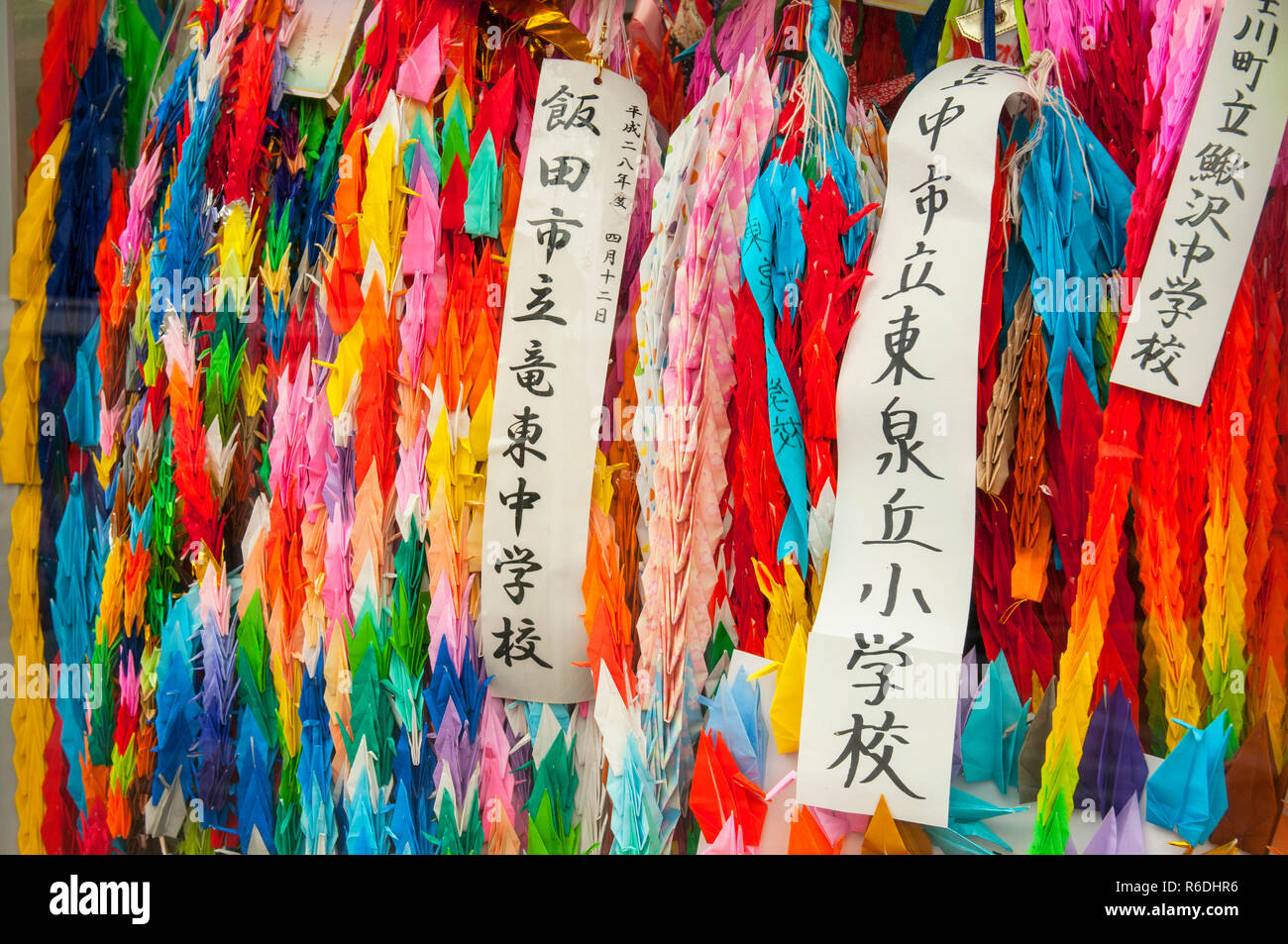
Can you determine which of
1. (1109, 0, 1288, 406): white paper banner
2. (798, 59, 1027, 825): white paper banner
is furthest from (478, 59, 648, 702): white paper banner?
(1109, 0, 1288, 406): white paper banner

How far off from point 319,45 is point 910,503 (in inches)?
38.7

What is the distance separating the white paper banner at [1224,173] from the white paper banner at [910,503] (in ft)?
0.64

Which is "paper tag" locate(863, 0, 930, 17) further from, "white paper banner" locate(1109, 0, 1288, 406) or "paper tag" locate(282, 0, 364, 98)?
"paper tag" locate(282, 0, 364, 98)

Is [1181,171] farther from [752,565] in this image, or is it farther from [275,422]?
[275,422]

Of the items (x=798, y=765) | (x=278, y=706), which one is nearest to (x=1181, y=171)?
(x=798, y=765)

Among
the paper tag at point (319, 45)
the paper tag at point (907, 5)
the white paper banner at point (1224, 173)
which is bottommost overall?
the white paper banner at point (1224, 173)

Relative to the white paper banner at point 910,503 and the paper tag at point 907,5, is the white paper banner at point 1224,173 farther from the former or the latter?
the paper tag at point 907,5

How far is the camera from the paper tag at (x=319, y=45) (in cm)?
114

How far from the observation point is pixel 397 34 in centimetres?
111

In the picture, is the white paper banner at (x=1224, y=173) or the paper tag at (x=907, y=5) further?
the paper tag at (x=907, y=5)

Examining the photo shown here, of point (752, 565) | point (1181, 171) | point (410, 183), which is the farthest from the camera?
point (410, 183)

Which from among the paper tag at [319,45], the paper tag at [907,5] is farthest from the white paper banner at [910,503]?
the paper tag at [319,45]

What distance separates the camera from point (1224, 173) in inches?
34.3

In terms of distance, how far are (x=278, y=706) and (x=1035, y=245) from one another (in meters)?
1.09
